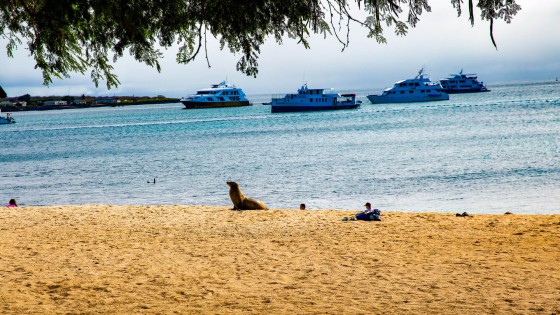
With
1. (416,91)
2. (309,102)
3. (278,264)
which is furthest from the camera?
(416,91)

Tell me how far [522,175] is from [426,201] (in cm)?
844

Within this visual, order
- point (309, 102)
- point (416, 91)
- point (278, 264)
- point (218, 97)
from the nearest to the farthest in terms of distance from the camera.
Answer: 1. point (278, 264)
2. point (309, 102)
3. point (416, 91)
4. point (218, 97)

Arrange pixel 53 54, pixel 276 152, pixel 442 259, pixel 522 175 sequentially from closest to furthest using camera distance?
pixel 53 54, pixel 442 259, pixel 522 175, pixel 276 152

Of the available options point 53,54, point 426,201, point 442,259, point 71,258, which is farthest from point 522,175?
point 53,54

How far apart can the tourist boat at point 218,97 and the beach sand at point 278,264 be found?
130 m

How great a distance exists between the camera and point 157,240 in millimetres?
12234

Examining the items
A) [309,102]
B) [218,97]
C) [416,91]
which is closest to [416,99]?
[416,91]

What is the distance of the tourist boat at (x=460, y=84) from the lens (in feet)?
538

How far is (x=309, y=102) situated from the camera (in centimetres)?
11188

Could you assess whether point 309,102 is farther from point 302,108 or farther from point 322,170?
point 322,170

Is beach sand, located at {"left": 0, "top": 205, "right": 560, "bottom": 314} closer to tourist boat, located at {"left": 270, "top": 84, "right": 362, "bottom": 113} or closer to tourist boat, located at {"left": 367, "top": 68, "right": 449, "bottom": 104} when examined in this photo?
tourist boat, located at {"left": 270, "top": 84, "right": 362, "bottom": 113}

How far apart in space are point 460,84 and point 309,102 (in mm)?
65823

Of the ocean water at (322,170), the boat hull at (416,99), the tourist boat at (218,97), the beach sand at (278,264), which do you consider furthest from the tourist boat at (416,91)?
the beach sand at (278,264)

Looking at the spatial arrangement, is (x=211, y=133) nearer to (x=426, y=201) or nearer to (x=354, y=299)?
(x=426, y=201)
